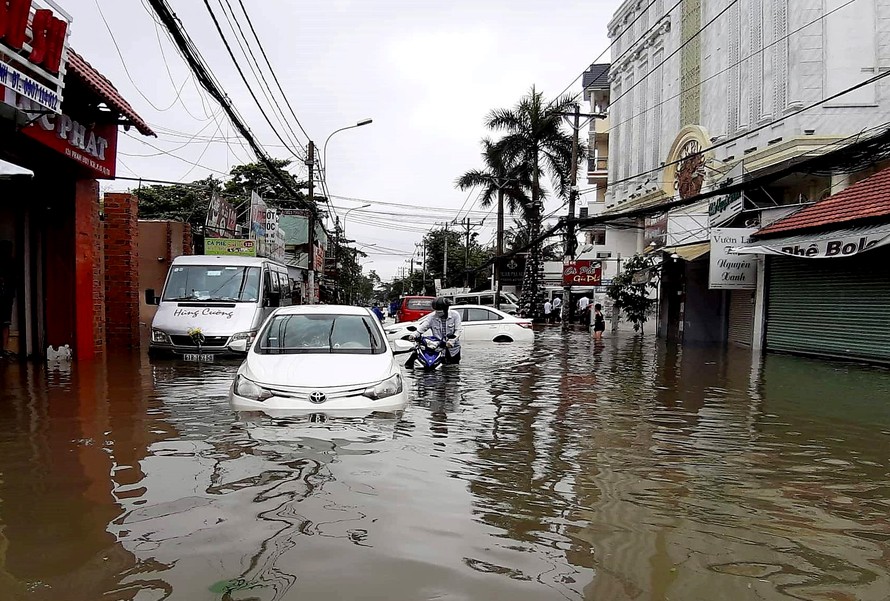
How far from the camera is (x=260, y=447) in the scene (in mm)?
5957

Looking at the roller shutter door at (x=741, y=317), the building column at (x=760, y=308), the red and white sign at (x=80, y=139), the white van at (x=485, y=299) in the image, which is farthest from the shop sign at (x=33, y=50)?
the white van at (x=485, y=299)

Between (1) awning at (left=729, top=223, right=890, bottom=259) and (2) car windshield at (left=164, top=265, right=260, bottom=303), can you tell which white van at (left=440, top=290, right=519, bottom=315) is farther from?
(2) car windshield at (left=164, top=265, right=260, bottom=303)

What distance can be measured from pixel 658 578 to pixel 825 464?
3408 millimetres

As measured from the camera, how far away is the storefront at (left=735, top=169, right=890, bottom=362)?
13.8 m

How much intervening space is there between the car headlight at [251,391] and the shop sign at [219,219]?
60.3 ft

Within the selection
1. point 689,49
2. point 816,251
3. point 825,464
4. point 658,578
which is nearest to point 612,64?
point 689,49

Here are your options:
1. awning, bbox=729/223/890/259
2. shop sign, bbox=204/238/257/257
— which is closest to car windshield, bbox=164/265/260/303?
shop sign, bbox=204/238/257/257

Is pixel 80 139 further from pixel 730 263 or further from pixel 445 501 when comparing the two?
pixel 730 263

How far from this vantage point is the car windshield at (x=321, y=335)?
7.87m

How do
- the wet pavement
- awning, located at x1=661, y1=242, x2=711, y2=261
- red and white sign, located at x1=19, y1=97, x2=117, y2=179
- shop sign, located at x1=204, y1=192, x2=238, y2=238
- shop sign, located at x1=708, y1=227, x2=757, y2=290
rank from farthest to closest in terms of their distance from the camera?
shop sign, located at x1=204, y1=192, x2=238, y2=238 < awning, located at x1=661, y1=242, x2=711, y2=261 < shop sign, located at x1=708, y1=227, x2=757, y2=290 < red and white sign, located at x1=19, y1=97, x2=117, y2=179 < the wet pavement

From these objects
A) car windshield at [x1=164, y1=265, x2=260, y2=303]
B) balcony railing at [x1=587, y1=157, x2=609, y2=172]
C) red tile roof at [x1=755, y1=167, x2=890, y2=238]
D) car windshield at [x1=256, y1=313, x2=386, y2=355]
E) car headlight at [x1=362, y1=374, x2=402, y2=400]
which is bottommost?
car headlight at [x1=362, y1=374, x2=402, y2=400]

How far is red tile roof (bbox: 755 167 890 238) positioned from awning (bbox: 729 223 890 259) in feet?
0.66

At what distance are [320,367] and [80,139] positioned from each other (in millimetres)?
7835

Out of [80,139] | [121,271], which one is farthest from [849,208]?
[121,271]
